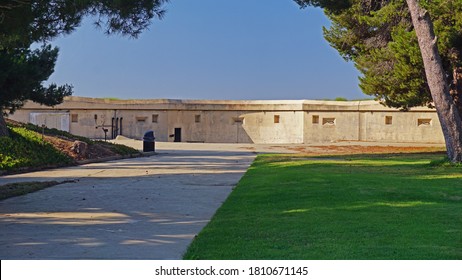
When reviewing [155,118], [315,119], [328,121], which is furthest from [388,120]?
[155,118]

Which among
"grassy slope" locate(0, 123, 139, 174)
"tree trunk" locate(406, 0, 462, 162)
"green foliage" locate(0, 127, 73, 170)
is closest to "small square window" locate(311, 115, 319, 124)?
"grassy slope" locate(0, 123, 139, 174)

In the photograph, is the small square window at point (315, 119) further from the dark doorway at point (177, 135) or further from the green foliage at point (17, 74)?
the green foliage at point (17, 74)

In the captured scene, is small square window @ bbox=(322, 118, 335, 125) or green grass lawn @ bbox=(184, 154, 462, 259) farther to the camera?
small square window @ bbox=(322, 118, 335, 125)

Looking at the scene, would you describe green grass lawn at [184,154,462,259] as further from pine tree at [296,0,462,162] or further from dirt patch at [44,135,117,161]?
dirt patch at [44,135,117,161]

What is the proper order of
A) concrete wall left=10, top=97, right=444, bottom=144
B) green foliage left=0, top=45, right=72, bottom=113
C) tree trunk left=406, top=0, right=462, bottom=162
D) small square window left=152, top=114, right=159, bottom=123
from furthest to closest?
small square window left=152, top=114, right=159, bottom=123 → concrete wall left=10, top=97, right=444, bottom=144 → tree trunk left=406, top=0, right=462, bottom=162 → green foliage left=0, top=45, right=72, bottom=113

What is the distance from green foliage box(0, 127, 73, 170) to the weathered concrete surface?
144cm

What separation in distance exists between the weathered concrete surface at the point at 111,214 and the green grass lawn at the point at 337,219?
16.1 inches

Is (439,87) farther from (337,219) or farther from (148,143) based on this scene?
(148,143)

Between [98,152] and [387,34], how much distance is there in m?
11.7

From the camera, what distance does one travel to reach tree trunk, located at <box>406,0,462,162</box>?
19.7 m

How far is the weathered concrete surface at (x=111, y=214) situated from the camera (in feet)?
23.6

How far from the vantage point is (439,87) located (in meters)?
19.7

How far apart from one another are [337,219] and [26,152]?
14.4 m

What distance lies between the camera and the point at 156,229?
28.6ft
